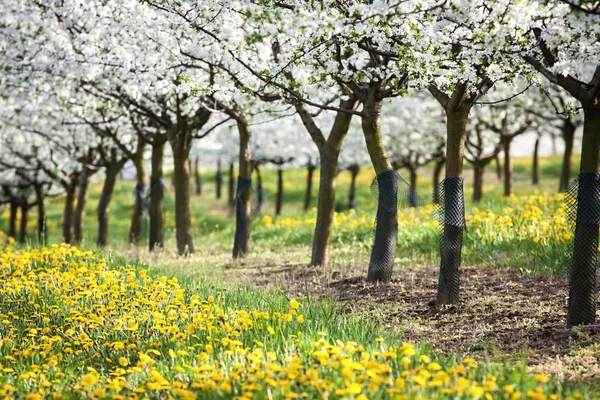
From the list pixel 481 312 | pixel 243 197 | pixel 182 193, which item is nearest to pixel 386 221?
pixel 481 312

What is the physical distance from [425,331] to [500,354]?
44.9 inches

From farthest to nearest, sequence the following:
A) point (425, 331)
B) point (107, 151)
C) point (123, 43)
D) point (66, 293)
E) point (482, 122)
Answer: point (482, 122) → point (107, 151) → point (123, 43) → point (66, 293) → point (425, 331)

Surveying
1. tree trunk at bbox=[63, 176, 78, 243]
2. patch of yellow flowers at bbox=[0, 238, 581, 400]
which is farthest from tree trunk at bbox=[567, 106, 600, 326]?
tree trunk at bbox=[63, 176, 78, 243]

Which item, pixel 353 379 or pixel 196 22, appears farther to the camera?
pixel 196 22

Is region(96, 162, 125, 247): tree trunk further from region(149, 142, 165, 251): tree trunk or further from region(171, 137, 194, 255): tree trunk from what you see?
region(171, 137, 194, 255): tree trunk

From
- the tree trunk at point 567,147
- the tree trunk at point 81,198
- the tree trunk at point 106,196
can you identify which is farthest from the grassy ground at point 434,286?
the tree trunk at point 567,147

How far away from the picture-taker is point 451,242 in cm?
834

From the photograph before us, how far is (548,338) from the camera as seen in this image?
22.3ft

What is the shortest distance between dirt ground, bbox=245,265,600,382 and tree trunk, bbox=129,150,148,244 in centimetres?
694

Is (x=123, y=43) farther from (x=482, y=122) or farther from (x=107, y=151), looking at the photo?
(x=482, y=122)

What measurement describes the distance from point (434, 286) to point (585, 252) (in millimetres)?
3004

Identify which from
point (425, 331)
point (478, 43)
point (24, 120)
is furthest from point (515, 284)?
point (24, 120)

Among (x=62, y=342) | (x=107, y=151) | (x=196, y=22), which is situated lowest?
(x=62, y=342)

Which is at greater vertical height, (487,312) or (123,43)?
(123,43)
